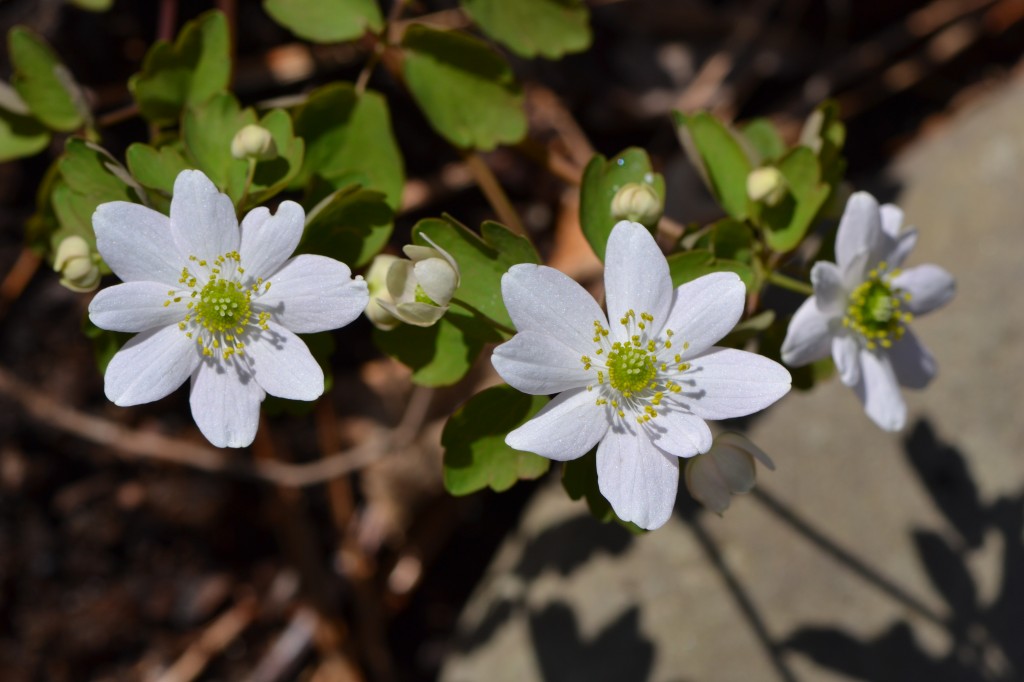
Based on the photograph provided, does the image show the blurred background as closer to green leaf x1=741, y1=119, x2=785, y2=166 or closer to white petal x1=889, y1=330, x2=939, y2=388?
green leaf x1=741, y1=119, x2=785, y2=166

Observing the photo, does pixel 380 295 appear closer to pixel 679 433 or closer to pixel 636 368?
pixel 636 368

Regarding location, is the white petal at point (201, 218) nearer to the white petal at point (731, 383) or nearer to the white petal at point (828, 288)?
the white petal at point (731, 383)

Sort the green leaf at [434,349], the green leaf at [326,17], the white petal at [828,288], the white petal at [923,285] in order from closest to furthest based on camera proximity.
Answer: the white petal at [828,288], the green leaf at [434,349], the white petal at [923,285], the green leaf at [326,17]

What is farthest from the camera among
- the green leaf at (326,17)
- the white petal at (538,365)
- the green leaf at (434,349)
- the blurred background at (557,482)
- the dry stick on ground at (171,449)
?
the dry stick on ground at (171,449)

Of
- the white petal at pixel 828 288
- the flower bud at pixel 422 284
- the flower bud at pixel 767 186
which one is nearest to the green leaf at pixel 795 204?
the flower bud at pixel 767 186

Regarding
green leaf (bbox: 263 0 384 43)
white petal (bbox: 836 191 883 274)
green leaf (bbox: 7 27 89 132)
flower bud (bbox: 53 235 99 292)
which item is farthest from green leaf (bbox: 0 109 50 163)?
white petal (bbox: 836 191 883 274)

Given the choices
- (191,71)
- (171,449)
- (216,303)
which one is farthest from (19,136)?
(171,449)
